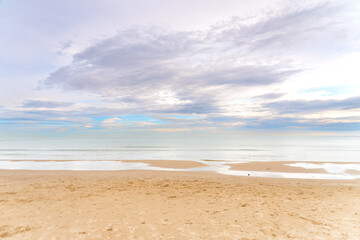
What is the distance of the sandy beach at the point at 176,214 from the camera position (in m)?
6.48

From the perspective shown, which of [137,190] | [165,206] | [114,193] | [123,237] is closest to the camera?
[123,237]

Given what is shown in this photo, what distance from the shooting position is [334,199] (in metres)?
10.3

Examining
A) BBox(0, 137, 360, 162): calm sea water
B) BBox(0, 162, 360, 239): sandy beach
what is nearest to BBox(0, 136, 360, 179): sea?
BBox(0, 137, 360, 162): calm sea water

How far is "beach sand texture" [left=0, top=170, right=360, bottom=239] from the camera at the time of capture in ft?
21.3

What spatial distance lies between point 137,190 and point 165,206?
3.39 metres

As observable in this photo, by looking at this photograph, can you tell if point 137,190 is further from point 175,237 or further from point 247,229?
point 247,229

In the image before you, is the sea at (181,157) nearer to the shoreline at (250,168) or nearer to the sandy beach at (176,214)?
the shoreline at (250,168)

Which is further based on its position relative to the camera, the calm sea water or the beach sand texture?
the calm sea water

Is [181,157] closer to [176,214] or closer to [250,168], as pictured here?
[250,168]

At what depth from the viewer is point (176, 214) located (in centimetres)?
809

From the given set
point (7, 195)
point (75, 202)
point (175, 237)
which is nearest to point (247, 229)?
point (175, 237)

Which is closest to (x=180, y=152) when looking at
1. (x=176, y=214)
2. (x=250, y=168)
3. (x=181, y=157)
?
(x=181, y=157)

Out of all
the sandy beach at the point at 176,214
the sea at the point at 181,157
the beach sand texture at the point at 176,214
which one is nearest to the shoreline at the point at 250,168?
the sea at the point at 181,157

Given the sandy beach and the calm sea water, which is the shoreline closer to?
the calm sea water
